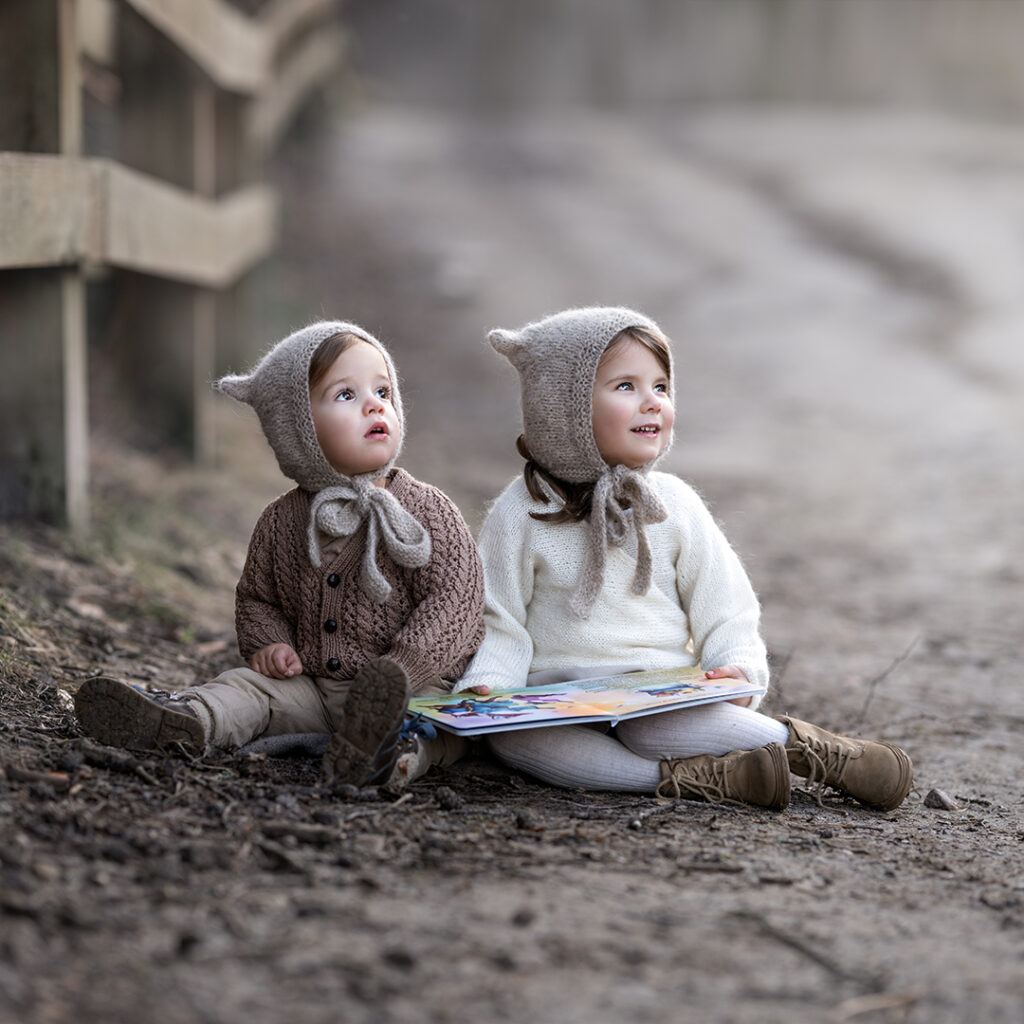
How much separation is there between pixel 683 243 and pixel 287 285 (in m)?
4.51

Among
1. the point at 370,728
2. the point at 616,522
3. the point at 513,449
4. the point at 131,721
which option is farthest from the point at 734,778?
the point at 513,449

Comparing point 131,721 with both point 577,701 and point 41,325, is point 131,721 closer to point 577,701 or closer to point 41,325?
point 577,701

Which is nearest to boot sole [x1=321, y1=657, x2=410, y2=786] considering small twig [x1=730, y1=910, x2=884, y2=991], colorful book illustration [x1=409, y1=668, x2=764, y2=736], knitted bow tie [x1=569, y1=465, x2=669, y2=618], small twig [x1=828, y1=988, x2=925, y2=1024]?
colorful book illustration [x1=409, y1=668, x2=764, y2=736]

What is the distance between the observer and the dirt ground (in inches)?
74.6

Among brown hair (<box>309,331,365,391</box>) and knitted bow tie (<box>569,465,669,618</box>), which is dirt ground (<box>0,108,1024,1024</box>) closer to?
knitted bow tie (<box>569,465,669,618</box>)

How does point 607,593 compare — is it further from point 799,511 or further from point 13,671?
point 799,511

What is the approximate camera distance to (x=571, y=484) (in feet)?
10.7

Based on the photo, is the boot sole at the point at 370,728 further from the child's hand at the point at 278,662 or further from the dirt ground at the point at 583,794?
the child's hand at the point at 278,662

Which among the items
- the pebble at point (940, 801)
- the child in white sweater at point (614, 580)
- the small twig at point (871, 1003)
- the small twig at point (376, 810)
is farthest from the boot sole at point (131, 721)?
the pebble at point (940, 801)

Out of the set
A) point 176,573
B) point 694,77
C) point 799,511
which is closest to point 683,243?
point 799,511

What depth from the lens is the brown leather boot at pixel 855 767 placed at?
2.99 meters

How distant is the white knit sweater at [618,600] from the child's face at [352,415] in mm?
406

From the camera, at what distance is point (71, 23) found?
14.2ft

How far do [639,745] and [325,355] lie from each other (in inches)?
41.9
